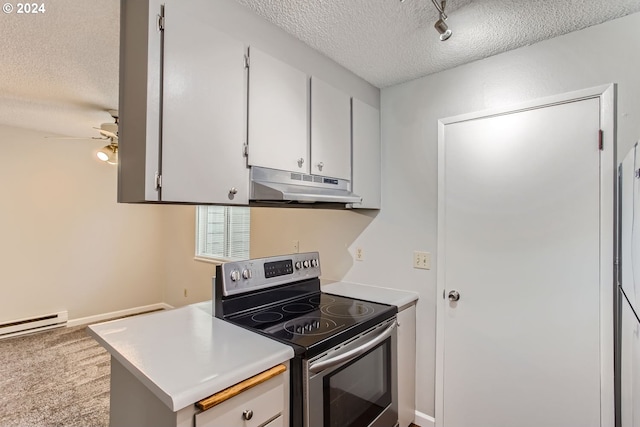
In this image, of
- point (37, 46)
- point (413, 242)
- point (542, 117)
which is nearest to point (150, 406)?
point (413, 242)

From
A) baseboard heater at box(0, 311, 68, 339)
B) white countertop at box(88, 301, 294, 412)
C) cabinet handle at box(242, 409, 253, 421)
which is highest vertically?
white countertop at box(88, 301, 294, 412)

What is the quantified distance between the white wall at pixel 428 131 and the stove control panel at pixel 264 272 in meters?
0.55

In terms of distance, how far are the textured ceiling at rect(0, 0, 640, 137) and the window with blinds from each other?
1.93 meters

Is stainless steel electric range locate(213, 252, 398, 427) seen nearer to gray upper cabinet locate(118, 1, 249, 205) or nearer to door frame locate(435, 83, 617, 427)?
gray upper cabinet locate(118, 1, 249, 205)

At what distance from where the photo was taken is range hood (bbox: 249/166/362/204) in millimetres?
1534

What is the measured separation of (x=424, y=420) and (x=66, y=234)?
15.0 ft

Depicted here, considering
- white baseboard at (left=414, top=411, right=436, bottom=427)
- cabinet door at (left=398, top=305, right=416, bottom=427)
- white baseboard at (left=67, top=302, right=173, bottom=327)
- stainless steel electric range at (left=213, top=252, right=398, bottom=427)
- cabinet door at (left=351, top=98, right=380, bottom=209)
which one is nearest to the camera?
stainless steel electric range at (left=213, top=252, right=398, bottom=427)

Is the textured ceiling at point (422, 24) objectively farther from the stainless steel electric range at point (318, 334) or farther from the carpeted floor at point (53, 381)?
the carpeted floor at point (53, 381)

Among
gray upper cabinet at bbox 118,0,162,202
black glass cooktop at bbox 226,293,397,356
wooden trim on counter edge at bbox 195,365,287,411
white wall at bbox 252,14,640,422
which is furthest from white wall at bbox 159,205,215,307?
wooden trim on counter edge at bbox 195,365,287,411

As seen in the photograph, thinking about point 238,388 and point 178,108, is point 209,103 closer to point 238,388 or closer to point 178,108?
point 178,108

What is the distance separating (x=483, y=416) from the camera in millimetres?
1938

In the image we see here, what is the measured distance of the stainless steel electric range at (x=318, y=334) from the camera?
1344 mm

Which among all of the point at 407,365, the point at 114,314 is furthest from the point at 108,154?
the point at 407,365

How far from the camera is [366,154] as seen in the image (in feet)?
7.65
